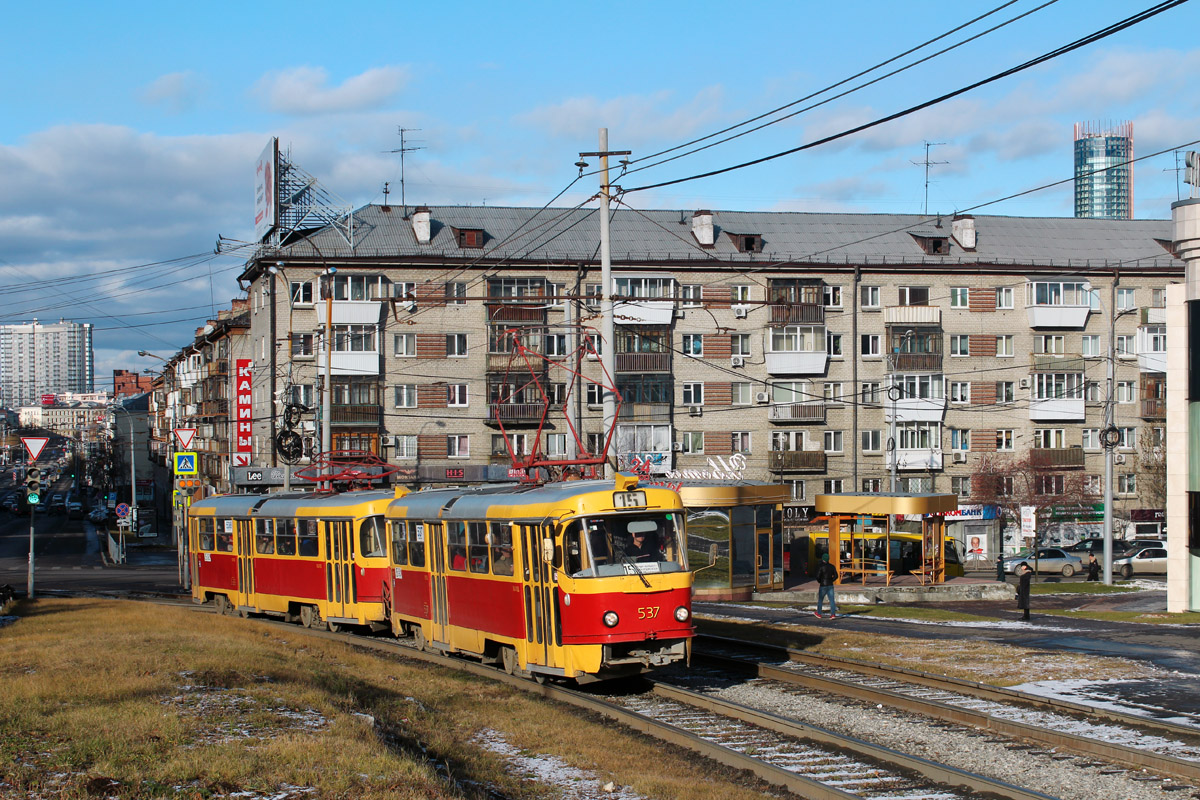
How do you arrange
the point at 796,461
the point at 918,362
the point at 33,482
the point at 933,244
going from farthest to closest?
1. the point at 933,244
2. the point at 918,362
3. the point at 796,461
4. the point at 33,482

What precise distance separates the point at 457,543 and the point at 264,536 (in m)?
9.94

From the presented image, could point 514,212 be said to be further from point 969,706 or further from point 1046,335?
point 969,706

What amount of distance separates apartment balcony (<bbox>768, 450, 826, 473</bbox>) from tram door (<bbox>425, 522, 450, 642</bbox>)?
41.1 m

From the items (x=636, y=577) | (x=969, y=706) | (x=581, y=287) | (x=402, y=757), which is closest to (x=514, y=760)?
(x=402, y=757)

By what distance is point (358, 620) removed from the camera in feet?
73.9

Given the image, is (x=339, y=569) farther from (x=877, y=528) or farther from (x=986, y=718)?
(x=877, y=528)

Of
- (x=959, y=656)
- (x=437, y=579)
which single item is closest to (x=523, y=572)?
(x=437, y=579)

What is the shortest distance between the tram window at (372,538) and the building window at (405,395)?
1361 inches

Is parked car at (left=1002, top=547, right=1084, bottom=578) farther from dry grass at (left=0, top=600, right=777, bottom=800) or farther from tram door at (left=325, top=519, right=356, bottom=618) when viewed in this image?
dry grass at (left=0, top=600, right=777, bottom=800)

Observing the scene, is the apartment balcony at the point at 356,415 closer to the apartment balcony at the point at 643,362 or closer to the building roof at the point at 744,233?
the building roof at the point at 744,233

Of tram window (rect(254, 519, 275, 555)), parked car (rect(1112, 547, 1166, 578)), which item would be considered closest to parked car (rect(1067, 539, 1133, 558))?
parked car (rect(1112, 547, 1166, 578))

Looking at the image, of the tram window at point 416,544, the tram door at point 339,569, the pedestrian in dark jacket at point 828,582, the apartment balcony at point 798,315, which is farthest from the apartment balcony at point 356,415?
the tram window at point 416,544

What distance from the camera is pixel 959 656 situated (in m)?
17.4

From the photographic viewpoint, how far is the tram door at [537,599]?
14.9m
